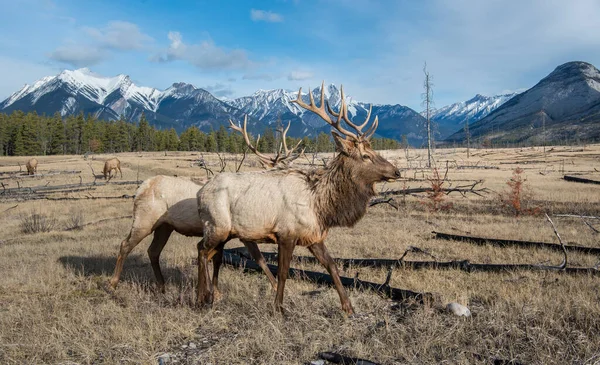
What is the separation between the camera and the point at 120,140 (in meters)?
94.4

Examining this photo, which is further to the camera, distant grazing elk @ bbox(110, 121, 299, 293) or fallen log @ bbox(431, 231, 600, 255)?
fallen log @ bbox(431, 231, 600, 255)

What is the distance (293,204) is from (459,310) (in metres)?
2.46

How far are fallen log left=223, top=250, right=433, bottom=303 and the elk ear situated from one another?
2.01 metres

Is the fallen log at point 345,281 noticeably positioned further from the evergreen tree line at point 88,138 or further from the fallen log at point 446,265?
the evergreen tree line at point 88,138

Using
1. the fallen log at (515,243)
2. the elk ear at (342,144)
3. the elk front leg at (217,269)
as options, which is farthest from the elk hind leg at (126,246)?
the fallen log at (515,243)

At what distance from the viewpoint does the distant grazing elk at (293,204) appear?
5328 mm

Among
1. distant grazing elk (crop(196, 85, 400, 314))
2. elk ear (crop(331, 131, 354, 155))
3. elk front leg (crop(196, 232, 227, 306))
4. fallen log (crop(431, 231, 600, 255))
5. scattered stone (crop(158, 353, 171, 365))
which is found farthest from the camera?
fallen log (crop(431, 231, 600, 255))

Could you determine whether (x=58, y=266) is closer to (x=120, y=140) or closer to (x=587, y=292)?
(x=587, y=292)

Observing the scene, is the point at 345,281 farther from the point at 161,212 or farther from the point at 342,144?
the point at 161,212

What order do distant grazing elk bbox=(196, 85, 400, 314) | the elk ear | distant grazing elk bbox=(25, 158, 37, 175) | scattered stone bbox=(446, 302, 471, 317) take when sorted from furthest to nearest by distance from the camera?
distant grazing elk bbox=(25, 158, 37, 175) < the elk ear < distant grazing elk bbox=(196, 85, 400, 314) < scattered stone bbox=(446, 302, 471, 317)

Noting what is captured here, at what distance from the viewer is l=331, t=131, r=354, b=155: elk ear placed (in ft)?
18.0

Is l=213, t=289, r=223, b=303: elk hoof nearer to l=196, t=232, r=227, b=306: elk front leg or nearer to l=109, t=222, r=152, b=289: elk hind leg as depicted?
l=196, t=232, r=227, b=306: elk front leg

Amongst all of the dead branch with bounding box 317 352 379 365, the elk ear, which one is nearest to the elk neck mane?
the elk ear

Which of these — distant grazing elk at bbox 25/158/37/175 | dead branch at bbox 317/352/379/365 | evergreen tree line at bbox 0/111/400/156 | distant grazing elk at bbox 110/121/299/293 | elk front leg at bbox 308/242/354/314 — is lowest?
dead branch at bbox 317/352/379/365
